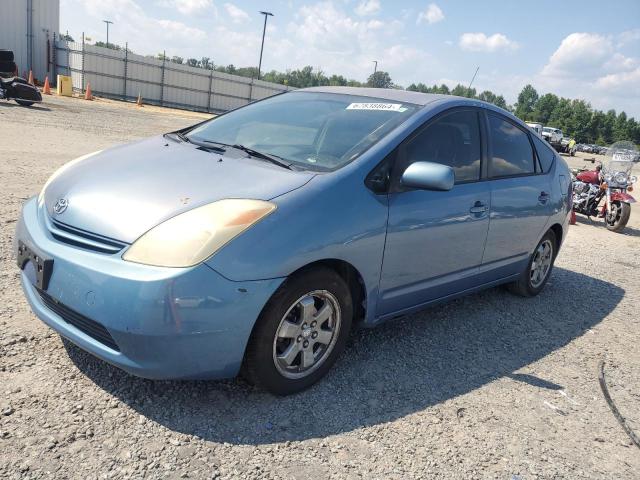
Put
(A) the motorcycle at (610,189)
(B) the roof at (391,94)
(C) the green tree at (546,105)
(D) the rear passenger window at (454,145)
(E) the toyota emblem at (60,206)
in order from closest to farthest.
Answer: (E) the toyota emblem at (60,206)
(D) the rear passenger window at (454,145)
(B) the roof at (391,94)
(A) the motorcycle at (610,189)
(C) the green tree at (546,105)

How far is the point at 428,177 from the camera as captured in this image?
118 inches

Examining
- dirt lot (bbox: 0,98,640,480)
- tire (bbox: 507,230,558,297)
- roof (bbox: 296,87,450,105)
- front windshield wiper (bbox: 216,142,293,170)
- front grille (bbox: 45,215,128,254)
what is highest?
roof (bbox: 296,87,450,105)

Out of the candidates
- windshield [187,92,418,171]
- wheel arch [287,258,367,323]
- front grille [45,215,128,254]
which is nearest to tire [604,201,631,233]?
windshield [187,92,418,171]

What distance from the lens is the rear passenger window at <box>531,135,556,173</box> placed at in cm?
480

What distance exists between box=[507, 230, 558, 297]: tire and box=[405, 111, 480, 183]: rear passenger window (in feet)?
4.78

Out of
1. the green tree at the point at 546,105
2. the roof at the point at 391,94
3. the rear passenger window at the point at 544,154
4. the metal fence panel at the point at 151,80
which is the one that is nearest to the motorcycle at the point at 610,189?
the rear passenger window at the point at 544,154

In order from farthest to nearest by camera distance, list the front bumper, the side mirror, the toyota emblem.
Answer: the side mirror, the toyota emblem, the front bumper

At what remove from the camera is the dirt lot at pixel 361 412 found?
2301mm

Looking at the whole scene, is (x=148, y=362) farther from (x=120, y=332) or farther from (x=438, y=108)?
(x=438, y=108)

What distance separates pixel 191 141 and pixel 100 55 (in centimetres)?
2813

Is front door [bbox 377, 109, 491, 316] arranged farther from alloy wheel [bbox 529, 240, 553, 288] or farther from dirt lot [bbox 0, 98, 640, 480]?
alloy wheel [bbox 529, 240, 553, 288]

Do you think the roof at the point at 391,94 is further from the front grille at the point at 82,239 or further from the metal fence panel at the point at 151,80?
the metal fence panel at the point at 151,80

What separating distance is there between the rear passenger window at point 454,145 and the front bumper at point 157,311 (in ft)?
4.75

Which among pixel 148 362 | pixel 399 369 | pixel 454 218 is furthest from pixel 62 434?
pixel 454 218
